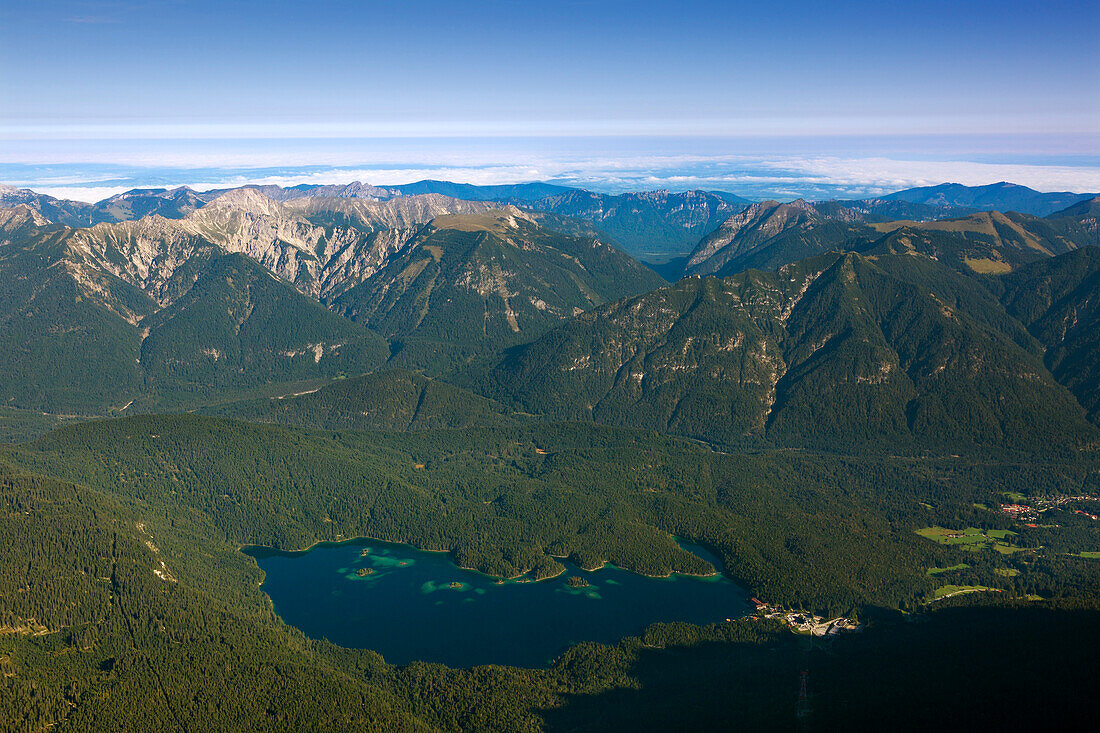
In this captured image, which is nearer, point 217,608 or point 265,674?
point 265,674

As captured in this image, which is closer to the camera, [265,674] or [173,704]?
[173,704]

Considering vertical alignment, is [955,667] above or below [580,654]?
above

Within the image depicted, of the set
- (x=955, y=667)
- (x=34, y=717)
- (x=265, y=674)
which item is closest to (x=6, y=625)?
(x=34, y=717)

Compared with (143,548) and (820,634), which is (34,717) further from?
(820,634)

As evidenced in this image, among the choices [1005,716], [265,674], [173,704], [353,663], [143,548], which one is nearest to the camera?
[1005,716]

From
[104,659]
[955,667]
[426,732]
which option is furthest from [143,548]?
[955,667]

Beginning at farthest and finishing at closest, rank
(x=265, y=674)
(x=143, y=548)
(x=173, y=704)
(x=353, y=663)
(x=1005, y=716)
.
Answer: (x=143, y=548) → (x=353, y=663) → (x=265, y=674) → (x=173, y=704) → (x=1005, y=716)

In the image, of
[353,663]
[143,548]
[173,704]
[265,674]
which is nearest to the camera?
[173,704]

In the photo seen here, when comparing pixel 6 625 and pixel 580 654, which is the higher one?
pixel 6 625

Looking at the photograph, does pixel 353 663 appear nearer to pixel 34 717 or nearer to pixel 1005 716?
pixel 34 717
